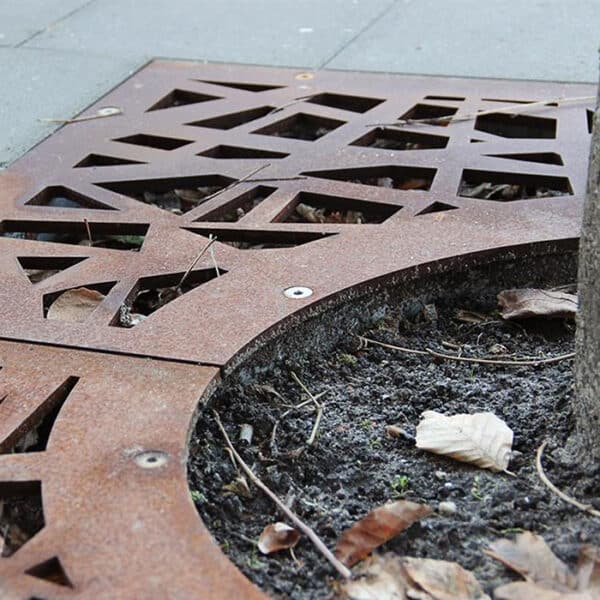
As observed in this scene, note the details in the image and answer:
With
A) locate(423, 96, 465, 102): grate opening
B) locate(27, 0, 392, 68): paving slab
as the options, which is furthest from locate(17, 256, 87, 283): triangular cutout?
locate(27, 0, 392, 68): paving slab

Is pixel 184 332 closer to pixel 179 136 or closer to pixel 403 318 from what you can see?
pixel 403 318

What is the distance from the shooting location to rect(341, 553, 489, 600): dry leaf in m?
1.42

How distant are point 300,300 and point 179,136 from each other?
1.09 meters

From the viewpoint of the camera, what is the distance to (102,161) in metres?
2.88

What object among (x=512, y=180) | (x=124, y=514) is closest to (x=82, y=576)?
(x=124, y=514)

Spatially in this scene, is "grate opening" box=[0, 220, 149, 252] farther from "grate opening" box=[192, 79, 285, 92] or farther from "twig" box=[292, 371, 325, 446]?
"grate opening" box=[192, 79, 285, 92]

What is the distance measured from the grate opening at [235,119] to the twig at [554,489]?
5.44 feet

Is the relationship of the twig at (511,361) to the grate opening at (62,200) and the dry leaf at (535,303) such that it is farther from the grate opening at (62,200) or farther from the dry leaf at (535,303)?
the grate opening at (62,200)

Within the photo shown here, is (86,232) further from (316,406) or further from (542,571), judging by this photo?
(542,571)

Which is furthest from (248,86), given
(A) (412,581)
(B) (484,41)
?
(A) (412,581)

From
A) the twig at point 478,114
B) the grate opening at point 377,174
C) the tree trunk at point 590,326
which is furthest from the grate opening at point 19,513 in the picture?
the twig at point 478,114

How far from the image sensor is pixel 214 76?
137 inches

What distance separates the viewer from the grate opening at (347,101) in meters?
3.21

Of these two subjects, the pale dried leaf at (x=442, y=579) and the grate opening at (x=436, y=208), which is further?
the grate opening at (x=436, y=208)
